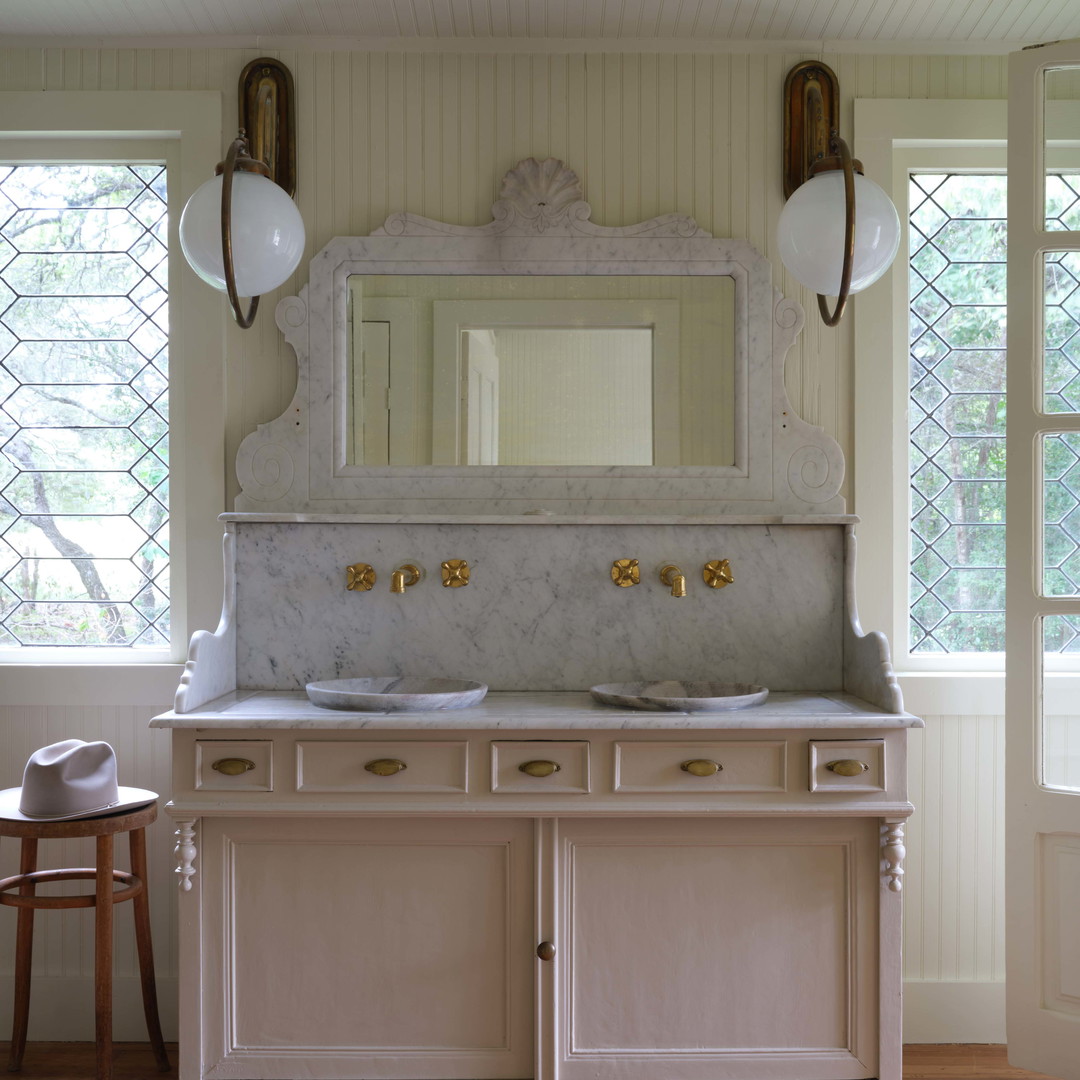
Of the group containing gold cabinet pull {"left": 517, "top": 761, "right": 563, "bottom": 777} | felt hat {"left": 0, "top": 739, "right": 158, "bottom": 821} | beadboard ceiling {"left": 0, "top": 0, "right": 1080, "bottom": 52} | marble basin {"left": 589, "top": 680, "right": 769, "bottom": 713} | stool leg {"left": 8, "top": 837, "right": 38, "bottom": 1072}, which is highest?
beadboard ceiling {"left": 0, "top": 0, "right": 1080, "bottom": 52}

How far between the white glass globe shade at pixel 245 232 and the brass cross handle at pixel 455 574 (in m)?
0.82

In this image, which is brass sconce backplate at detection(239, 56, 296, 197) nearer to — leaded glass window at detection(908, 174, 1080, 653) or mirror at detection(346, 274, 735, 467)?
mirror at detection(346, 274, 735, 467)

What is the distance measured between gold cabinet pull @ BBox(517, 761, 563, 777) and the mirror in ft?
2.84

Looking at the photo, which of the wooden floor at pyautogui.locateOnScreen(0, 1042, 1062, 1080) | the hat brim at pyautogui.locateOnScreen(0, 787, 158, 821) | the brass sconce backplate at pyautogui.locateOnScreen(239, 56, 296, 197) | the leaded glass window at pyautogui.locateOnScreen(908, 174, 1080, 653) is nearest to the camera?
the hat brim at pyautogui.locateOnScreen(0, 787, 158, 821)

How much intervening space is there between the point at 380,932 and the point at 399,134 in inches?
81.3

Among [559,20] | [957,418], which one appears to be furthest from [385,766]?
[559,20]

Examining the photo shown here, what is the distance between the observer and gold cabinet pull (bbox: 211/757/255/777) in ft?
6.93

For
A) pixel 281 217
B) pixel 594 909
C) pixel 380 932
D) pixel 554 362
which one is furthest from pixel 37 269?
pixel 594 909

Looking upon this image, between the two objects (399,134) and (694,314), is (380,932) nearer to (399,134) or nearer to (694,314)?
(694,314)

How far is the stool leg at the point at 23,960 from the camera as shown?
8.07ft

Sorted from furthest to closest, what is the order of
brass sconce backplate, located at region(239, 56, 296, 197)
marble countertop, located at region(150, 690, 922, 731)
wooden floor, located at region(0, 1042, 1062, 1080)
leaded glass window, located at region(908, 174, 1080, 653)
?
leaded glass window, located at region(908, 174, 1080, 653) → brass sconce backplate, located at region(239, 56, 296, 197) → wooden floor, located at region(0, 1042, 1062, 1080) → marble countertop, located at region(150, 690, 922, 731)

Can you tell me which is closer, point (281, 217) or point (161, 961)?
point (281, 217)

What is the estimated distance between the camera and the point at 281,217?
2213mm

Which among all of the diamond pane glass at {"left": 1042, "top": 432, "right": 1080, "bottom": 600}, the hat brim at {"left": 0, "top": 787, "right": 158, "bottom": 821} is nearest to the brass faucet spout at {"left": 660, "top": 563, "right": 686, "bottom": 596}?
the diamond pane glass at {"left": 1042, "top": 432, "right": 1080, "bottom": 600}
